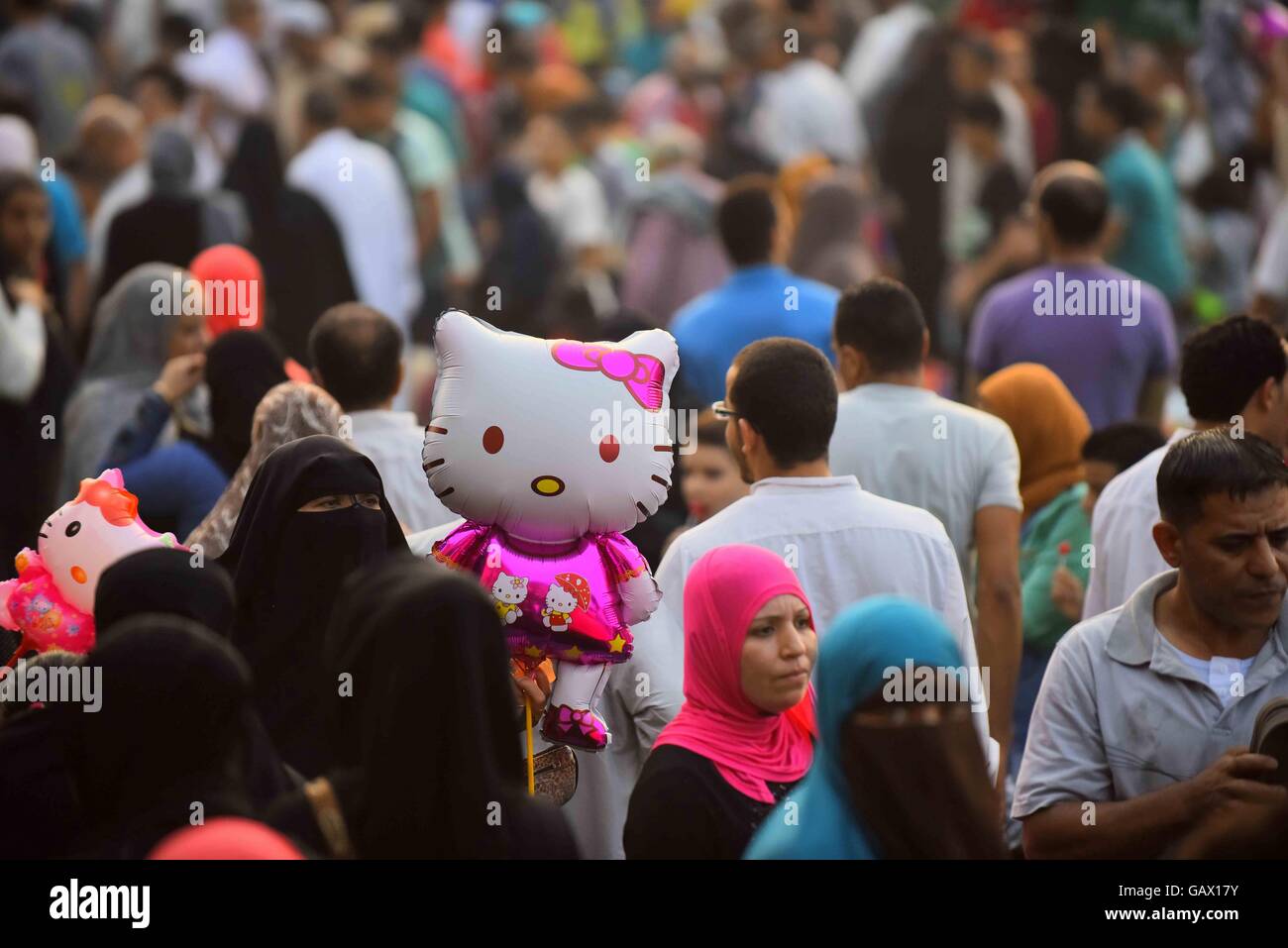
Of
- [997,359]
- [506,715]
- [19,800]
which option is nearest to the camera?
[506,715]

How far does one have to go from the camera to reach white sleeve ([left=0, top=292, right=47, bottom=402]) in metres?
8.39

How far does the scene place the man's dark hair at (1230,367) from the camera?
19.0ft

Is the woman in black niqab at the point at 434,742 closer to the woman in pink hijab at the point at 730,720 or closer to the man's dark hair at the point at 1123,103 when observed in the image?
the woman in pink hijab at the point at 730,720

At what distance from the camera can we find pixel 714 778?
436 centimetres

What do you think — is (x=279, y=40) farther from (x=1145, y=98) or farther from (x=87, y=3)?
(x=1145, y=98)

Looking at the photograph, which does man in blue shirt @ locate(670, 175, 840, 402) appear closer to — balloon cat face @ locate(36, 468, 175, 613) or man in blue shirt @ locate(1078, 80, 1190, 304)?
man in blue shirt @ locate(1078, 80, 1190, 304)

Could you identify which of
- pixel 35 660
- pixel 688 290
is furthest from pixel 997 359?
pixel 35 660

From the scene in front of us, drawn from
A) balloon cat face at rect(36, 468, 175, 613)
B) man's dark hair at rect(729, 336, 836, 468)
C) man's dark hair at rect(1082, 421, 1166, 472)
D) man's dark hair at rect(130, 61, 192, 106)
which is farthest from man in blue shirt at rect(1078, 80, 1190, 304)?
balloon cat face at rect(36, 468, 175, 613)

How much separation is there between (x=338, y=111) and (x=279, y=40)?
3586mm

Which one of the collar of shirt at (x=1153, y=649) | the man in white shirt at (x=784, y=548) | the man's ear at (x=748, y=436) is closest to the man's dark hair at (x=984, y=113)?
the man in white shirt at (x=784, y=548)

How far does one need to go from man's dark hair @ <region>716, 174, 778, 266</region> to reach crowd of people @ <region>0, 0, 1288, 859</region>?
2 centimetres

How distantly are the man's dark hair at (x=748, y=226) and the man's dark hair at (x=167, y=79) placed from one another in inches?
190

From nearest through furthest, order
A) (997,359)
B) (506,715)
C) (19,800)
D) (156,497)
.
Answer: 1. (506,715)
2. (19,800)
3. (156,497)
4. (997,359)

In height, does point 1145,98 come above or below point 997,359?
above
